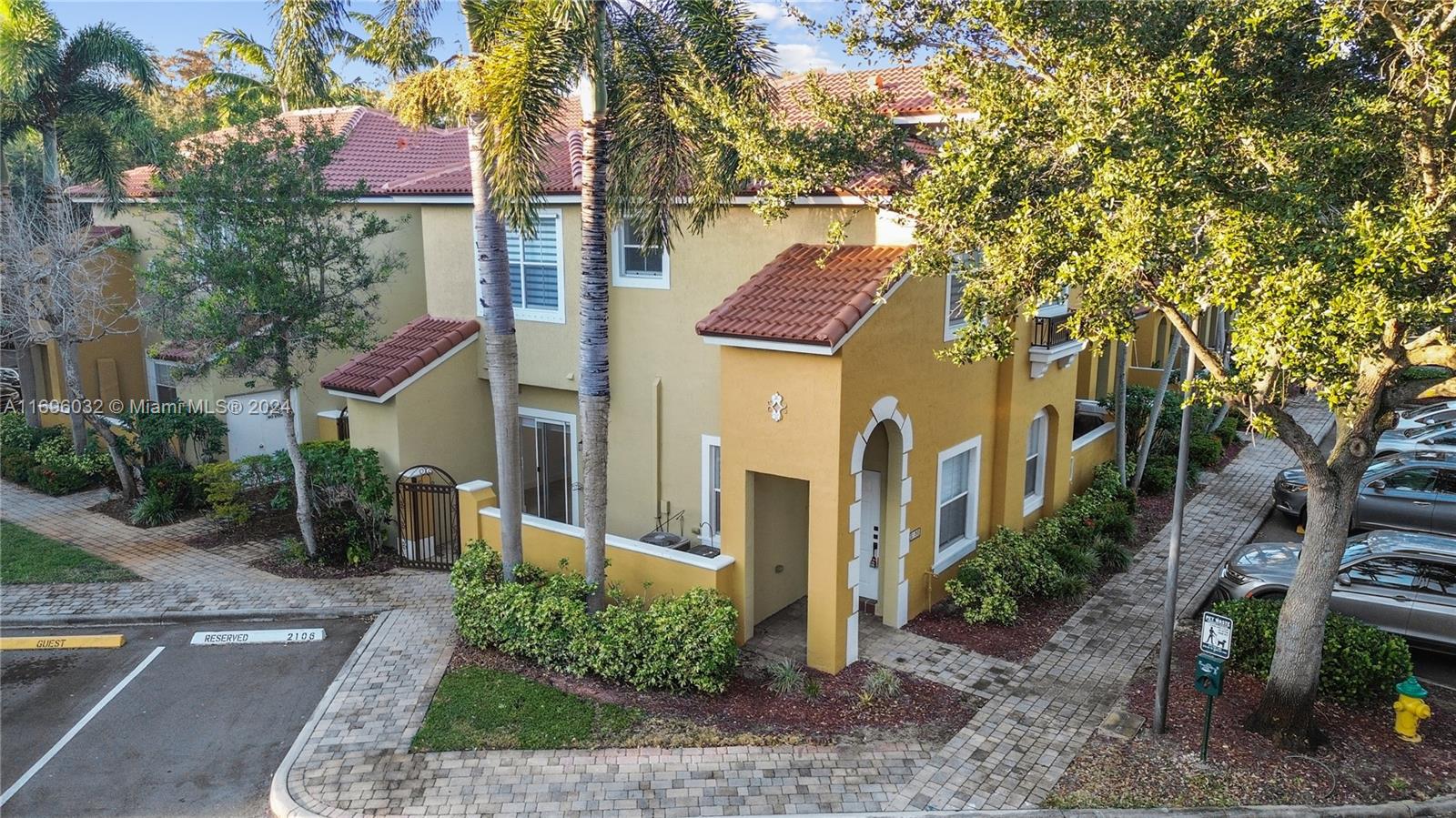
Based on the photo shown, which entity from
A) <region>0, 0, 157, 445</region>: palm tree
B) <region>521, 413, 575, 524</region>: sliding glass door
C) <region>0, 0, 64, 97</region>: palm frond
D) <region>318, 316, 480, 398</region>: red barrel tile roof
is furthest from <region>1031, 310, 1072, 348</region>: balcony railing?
<region>0, 0, 64, 97</region>: palm frond

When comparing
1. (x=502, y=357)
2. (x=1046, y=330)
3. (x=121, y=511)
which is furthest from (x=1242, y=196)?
(x=121, y=511)

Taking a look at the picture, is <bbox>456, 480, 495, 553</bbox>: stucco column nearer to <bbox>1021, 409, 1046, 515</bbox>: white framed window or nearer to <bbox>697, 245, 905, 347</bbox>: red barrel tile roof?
<bbox>697, 245, 905, 347</bbox>: red barrel tile roof

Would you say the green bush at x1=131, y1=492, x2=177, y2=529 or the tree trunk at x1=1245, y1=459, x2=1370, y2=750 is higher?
the tree trunk at x1=1245, y1=459, x2=1370, y2=750

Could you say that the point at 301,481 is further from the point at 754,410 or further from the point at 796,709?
the point at 796,709

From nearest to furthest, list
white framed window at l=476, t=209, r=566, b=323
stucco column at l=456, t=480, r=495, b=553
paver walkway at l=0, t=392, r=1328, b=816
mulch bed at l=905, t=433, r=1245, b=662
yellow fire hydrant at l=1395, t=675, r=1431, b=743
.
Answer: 1. paver walkway at l=0, t=392, r=1328, b=816
2. yellow fire hydrant at l=1395, t=675, r=1431, b=743
3. mulch bed at l=905, t=433, r=1245, b=662
4. stucco column at l=456, t=480, r=495, b=553
5. white framed window at l=476, t=209, r=566, b=323

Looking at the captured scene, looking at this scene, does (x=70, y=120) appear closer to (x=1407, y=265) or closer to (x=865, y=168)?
(x=865, y=168)

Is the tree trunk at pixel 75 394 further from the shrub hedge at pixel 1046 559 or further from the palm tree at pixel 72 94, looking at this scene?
the shrub hedge at pixel 1046 559
